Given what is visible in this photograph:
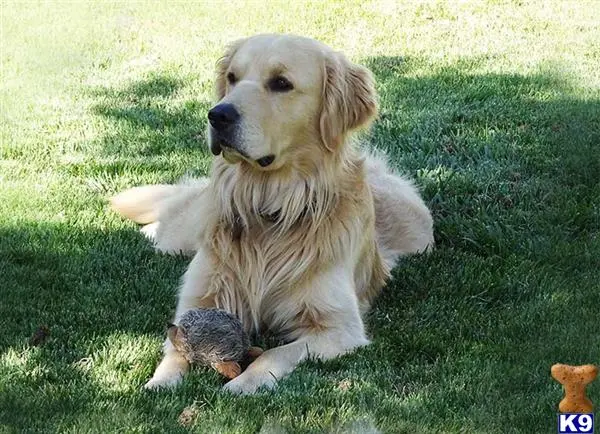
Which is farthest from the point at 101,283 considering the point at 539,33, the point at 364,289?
the point at 539,33

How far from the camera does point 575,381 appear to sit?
2482 mm

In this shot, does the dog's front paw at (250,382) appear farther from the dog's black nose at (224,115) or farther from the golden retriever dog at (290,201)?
the dog's black nose at (224,115)

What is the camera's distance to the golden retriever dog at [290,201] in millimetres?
4223

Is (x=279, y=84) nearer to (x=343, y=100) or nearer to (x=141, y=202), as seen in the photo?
(x=343, y=100)

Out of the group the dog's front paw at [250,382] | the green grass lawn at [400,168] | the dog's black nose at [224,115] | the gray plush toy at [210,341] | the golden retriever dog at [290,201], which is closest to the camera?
the green grass lawn at [400,168]

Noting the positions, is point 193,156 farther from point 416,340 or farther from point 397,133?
point 416,340

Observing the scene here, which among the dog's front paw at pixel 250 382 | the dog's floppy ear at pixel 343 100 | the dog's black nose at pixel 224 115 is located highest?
the dog's black nose at pixel 224 115

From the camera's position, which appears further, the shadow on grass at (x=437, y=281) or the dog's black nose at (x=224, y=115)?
the dog's black nose at (x=224, y=115)

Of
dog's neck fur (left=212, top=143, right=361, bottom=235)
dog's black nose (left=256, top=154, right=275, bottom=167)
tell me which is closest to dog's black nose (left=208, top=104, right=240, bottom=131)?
dog's black nose (left=256, top=154, right=275, bottom=167)

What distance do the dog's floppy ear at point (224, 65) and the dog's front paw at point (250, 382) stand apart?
5.00 ft

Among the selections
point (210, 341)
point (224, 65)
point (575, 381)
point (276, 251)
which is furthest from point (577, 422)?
point (224, 65)

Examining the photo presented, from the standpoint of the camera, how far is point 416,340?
4191 mm

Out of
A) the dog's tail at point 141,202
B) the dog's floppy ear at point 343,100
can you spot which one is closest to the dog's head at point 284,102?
the dog's floppy ear at point 343,100

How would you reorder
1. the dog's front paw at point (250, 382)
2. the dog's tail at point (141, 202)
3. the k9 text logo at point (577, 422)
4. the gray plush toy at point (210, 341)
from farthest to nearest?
the dog's tail at point (141, 202)
the gray plush toy at point (210, 341)
the dog's front paw at point (250, 382)
the k9 text logo at point (577, 422)
